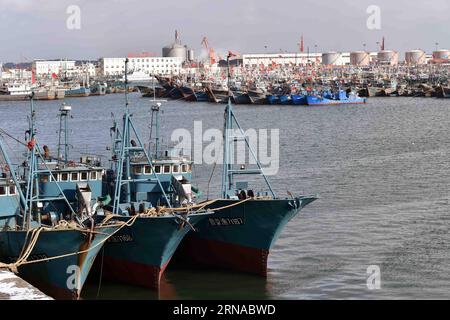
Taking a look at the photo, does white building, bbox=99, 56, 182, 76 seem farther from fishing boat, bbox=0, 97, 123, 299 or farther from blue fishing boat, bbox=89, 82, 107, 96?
fishing boat, bbox=0, 97, 123, 299

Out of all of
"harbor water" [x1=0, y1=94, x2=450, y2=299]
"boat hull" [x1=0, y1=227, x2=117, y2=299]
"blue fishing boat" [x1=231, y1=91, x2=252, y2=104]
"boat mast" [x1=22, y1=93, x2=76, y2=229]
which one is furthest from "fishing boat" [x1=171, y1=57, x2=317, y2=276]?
"blue fishing boat" [x1=231, y1=91, x2=252, y2=104]

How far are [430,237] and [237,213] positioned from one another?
6.16 m

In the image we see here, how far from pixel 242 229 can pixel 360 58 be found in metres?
178

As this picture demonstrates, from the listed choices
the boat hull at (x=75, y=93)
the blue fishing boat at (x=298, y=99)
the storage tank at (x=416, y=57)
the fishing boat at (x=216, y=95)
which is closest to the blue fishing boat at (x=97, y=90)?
the boat hull at (x=75, y=93)

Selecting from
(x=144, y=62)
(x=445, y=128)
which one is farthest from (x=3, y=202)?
(x=144, y=62)

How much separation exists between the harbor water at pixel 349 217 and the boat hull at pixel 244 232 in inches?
13.6

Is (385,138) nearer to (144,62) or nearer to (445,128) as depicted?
(445,128)

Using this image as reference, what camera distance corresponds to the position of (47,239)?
16906 mm

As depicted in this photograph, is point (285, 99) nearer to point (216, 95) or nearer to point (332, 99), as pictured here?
point (332, 99)

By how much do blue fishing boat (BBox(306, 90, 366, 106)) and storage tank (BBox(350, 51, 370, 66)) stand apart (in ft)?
352

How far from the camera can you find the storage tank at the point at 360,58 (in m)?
193

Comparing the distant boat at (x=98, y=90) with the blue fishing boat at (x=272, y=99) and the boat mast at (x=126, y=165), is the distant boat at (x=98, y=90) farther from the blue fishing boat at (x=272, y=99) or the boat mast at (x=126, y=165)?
the boat mast at (x=126, y=165)

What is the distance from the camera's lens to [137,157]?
70.5 feet

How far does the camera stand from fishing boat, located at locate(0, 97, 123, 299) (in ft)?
55.2
